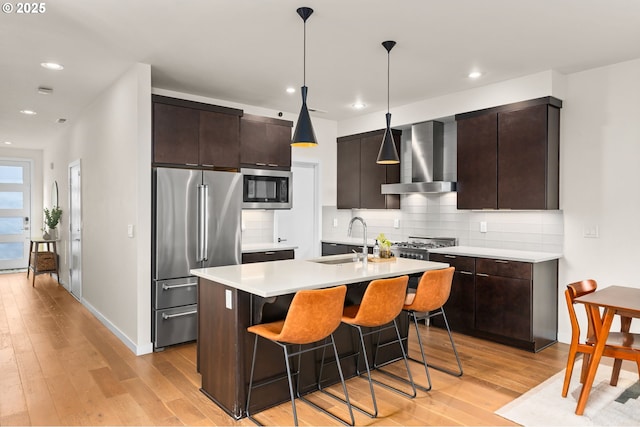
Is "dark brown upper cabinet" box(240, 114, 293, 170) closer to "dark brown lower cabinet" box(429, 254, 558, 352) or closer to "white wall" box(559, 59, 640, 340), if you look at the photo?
"dark brown lower cabinet" box(429, 254, 558, 352)

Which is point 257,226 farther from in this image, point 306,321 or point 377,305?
point 306,321

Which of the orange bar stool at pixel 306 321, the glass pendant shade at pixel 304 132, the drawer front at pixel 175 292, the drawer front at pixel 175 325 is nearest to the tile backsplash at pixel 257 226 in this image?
the drawer front at pixel 175 292

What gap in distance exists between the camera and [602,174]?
4.01m

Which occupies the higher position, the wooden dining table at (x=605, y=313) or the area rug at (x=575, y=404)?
the wooden dining table at (x=605, y=313)

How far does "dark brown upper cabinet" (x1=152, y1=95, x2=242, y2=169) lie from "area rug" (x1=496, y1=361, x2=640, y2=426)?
3450mm

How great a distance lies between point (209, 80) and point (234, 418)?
10.8ft

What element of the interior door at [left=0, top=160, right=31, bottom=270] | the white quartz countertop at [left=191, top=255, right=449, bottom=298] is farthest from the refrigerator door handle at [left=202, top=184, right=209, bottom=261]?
the interior door at [left=0, top=160, right=31, bottom=270]

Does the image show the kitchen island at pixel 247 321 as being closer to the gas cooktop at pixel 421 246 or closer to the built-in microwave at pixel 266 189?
the gas cooktop at pixel 421 246

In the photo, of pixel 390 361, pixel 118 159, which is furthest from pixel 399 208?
pixel 118 159

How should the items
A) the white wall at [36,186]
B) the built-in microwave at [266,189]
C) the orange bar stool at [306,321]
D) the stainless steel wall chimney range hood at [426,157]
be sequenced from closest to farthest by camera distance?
the orange bar stool at [306,321], the built-in microwave at [266,189], the stainless steel wall chimney range hood at [426,157], the white wall at [36,186]

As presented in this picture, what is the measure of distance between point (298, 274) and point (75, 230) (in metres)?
4.78

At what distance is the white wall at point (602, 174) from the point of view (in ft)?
12.6

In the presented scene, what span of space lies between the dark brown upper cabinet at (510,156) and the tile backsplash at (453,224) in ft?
0.93

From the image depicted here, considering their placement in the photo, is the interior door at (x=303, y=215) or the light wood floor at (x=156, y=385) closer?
the light wood floor at (x=156, y=385)
